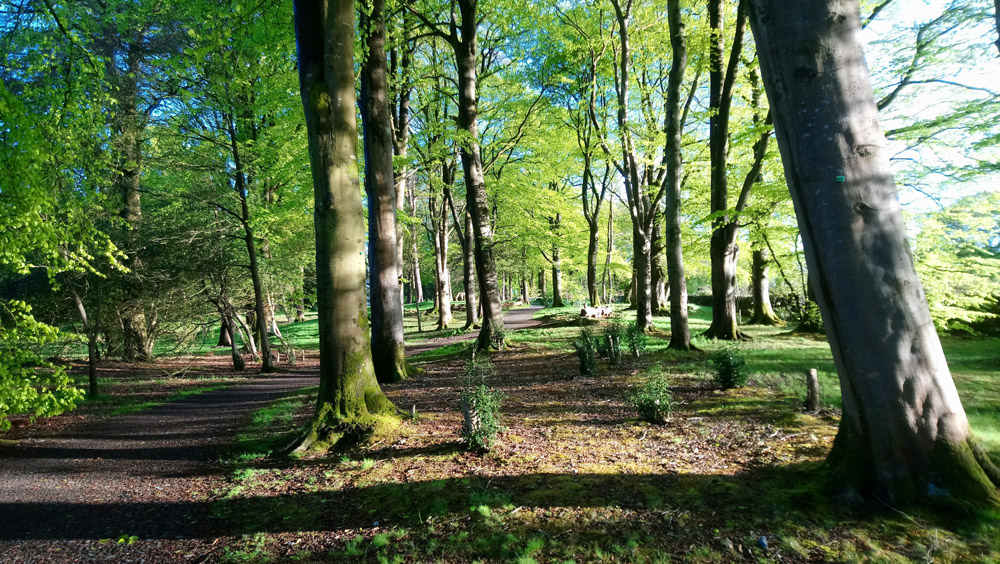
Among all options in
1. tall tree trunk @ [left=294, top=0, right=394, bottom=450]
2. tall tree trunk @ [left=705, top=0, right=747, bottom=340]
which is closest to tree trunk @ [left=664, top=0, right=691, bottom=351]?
tall tree trunk @ [left=705, top=0, right=747, bottom=340]

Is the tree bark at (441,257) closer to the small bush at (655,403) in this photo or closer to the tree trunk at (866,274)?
the small bush at (655,403)

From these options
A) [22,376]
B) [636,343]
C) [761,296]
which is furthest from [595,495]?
[761,296]

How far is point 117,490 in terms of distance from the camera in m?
4.69

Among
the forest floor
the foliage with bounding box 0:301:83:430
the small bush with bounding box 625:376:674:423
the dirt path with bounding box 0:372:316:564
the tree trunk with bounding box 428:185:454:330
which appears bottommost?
the dirt path with bounding box 0:372:316:564

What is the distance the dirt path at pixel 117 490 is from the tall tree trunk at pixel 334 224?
135 centimetres

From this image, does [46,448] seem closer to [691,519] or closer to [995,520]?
[691,519]

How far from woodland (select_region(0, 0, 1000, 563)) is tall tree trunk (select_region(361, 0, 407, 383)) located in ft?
0.20

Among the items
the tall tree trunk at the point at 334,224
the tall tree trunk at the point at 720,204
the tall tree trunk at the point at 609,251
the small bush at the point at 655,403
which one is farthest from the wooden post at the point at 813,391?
the tall tree trunk at the point at 609,251

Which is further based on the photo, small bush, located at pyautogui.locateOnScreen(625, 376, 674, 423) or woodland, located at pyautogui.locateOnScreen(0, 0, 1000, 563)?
small bush, located at pyautogui.locateOnScreen(625, 376, 674, 423)

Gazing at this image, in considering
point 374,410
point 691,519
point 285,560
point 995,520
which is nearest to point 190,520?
point 285,560

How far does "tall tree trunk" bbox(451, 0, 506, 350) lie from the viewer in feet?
36.2

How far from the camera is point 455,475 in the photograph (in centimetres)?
409

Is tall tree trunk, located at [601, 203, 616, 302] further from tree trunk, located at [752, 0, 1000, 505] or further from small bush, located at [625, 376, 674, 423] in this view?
tree trunk, located at [752, 0, 1000, 505]

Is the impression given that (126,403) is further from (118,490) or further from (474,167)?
(474,167)
